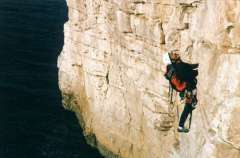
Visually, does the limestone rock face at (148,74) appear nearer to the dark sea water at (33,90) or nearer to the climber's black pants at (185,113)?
the climber's black pants at (185,113)

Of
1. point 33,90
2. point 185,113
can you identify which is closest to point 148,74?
point 185,113

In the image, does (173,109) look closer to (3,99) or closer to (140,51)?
(140,51)

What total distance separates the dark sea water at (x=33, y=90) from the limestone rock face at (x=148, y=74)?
162 cm

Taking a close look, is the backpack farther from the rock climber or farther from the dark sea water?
the dark sea water

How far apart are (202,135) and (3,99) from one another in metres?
23.4

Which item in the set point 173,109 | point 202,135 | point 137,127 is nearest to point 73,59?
point 137,127

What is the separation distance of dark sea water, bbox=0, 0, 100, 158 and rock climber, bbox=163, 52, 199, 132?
12.2m

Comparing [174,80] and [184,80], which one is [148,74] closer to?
[174,80]

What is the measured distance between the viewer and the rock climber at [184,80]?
19359mm

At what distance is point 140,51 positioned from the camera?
2377 centimetres


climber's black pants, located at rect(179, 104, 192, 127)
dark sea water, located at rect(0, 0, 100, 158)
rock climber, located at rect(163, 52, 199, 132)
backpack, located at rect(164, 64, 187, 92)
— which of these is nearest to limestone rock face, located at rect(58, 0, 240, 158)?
rock climber, located at rect(163, 52, 199, 132)

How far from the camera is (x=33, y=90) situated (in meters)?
38.7

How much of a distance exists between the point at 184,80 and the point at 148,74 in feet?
13.6

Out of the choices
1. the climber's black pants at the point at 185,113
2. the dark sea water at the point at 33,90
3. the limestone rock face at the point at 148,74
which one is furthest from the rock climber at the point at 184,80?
the dark sea water at the point at 33,90
